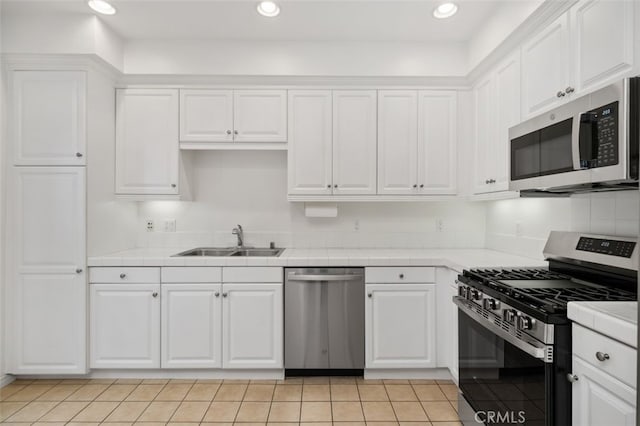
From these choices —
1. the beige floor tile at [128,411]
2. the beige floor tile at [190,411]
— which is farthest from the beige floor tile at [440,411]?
the beige floor tile at [128,411]

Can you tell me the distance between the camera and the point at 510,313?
5.14 ft

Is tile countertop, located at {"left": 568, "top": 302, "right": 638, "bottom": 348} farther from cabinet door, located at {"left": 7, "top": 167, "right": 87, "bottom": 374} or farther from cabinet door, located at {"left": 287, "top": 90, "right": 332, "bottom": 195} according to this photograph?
cabinet door, located at {"left": 7, "top": 167, "right": 87, "bottom": 374}

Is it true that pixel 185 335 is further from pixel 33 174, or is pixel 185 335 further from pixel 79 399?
pixel 33 174

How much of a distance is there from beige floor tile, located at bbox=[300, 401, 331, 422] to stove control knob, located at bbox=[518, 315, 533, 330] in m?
1.33

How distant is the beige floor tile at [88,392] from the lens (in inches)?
98.3

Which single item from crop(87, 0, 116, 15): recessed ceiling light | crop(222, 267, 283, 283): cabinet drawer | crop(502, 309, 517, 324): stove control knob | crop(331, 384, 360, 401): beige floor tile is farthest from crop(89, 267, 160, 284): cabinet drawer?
crop(502, 309, 517, 324): stove control knob

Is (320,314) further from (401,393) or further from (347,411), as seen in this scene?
(401,393)

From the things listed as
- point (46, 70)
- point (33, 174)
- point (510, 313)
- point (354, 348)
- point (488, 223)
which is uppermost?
point (46, 70)

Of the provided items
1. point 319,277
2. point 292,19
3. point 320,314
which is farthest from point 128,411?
point 292,19

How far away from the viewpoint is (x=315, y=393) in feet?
8.39

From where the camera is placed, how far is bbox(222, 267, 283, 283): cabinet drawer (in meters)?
2.71

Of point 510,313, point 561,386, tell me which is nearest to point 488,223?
point 510,313

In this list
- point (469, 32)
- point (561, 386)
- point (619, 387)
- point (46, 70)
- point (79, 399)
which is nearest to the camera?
point (619, 387)

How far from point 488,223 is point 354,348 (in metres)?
1.65
